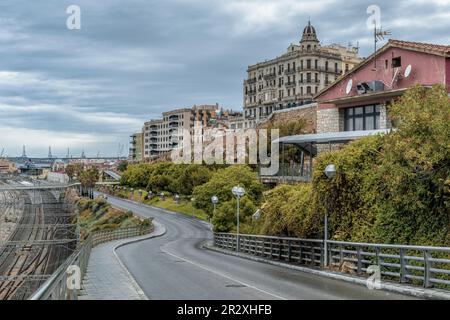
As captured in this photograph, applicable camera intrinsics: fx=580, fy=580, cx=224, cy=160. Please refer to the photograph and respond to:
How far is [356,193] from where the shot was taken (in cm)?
2098

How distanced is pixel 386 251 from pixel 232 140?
74301 mm

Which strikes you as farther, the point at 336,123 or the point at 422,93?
the point at 336,123

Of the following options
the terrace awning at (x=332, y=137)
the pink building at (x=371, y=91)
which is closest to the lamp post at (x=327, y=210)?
the pink building at (x=371, y=91)

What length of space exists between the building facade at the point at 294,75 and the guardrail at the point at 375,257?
96585mm

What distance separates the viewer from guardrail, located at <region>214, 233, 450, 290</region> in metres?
15.3

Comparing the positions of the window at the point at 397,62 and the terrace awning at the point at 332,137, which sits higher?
the window at the point at 397,62

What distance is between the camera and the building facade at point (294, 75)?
127562 millimetres

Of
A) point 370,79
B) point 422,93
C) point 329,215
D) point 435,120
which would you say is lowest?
point 329,215

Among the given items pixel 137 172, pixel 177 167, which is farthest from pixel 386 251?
pixel 137 172

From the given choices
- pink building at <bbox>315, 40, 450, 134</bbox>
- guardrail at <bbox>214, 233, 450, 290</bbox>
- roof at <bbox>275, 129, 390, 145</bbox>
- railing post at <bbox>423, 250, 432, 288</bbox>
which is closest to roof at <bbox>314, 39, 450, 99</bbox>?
pink building at <bbox>315, 40, 450, 134</bbox>

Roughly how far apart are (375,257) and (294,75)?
113474 mm

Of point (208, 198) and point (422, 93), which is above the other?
point (422, 93)

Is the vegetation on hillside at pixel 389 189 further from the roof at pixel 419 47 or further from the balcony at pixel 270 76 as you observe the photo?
the balcony at pixel 270 76

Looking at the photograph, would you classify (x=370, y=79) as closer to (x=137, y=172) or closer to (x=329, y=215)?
(x=329, y=215)
